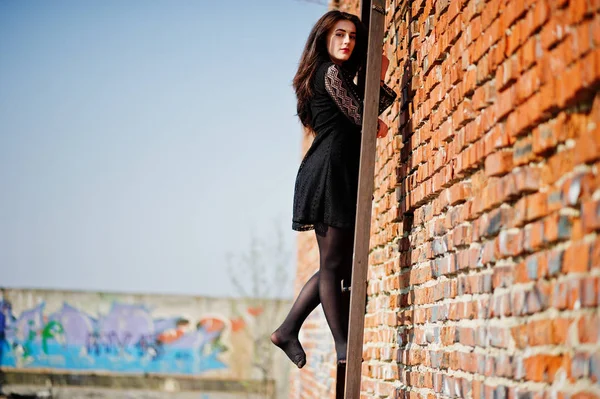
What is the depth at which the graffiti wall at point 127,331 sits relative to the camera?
75.3 ft

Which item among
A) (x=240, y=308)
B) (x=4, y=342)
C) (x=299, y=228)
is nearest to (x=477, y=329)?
(x=299, y=228)

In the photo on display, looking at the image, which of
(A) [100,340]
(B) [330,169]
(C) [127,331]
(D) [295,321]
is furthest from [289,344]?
(A) [100,340]

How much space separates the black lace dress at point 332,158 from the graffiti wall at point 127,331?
A: 19912 mm

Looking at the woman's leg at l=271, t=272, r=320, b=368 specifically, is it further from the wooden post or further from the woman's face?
the woman's face

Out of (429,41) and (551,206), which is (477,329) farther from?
(429,41)

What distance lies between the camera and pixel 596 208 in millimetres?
1655

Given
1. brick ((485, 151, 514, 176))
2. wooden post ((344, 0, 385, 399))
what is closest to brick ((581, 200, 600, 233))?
brick ((485, 151, 514, 176))

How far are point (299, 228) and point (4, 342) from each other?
22.6 metres

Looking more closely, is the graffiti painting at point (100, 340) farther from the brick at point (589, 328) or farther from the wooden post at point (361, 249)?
the brick at point (589, 328)

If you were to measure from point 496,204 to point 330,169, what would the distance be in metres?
1.12

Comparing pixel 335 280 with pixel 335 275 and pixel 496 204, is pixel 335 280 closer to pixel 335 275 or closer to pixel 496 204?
pixel 335 275

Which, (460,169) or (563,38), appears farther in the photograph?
(460,169)

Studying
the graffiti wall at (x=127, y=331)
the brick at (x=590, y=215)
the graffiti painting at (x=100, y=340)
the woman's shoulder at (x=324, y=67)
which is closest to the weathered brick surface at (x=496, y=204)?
the brick at (x=590, y=215)

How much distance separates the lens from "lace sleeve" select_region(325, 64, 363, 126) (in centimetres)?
326
